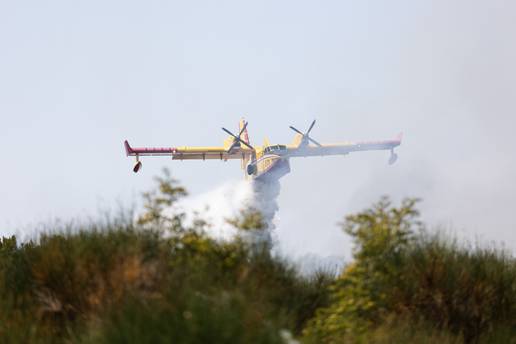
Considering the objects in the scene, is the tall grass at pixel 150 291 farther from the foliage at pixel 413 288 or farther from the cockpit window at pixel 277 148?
the cockpit window at pixel 277 148

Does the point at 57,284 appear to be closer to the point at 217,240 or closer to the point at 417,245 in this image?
the point at 217,240

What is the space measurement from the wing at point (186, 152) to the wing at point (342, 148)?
5.09 m

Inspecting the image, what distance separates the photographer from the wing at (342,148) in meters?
54.7

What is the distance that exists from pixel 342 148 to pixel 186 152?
12668 millimetres

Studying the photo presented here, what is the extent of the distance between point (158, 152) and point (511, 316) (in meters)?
42.5

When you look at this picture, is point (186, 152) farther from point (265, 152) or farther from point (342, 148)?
Result: point (342, 148)

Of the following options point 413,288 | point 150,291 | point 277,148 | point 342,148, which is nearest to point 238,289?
point 150,291

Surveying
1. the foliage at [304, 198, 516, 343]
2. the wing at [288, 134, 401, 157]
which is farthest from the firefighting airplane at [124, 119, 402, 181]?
the foliage at [304, 198, 516, 343]

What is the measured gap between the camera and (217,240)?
9.67 metres

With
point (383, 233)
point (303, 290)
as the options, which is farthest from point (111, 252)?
point (383, 233)

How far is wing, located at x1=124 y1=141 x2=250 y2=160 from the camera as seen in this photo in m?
51.1

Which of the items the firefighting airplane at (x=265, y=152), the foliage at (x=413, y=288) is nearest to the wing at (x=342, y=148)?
the firefighting airplane at (x=265, y=152)

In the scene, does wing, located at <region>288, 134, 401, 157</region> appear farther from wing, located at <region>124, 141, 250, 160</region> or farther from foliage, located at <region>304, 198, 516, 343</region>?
foliage, located at <region>304, 198, 516, 343</region>

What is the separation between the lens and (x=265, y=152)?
52656mm
